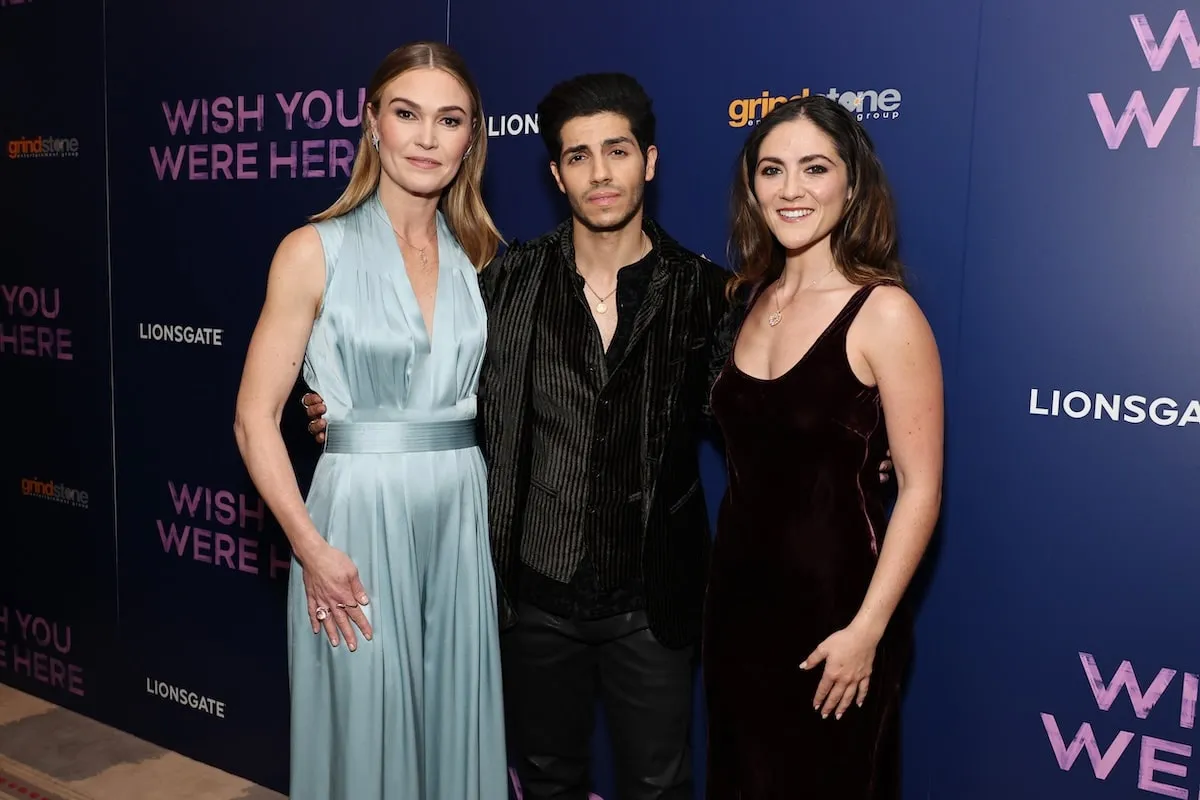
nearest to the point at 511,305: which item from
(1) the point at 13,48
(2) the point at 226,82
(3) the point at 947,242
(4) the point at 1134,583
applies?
(3) the point at 947,242

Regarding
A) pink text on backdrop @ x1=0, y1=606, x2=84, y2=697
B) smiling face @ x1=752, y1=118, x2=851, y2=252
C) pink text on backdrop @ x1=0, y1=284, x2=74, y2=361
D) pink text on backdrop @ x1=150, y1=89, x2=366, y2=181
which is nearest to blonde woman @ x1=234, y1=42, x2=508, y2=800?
smiling face @ x1=752, y1=118, x2=851, y2=252

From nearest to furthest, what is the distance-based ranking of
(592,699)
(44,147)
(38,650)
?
(592,699)
(44,147)
(38,650)

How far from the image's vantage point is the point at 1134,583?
6.85ft

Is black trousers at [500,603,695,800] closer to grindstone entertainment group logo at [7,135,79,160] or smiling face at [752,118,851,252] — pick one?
smiling face at [752,118,851,252]

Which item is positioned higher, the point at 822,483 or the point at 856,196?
the point at 856,196

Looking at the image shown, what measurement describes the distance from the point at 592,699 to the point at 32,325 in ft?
9.05

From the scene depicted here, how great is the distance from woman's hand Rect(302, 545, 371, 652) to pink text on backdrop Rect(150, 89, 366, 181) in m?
1.44

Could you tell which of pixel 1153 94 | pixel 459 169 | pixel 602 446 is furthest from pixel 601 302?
pixel 1153 94

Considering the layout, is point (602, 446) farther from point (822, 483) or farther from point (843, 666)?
point (843, 666)

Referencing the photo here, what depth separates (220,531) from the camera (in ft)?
11.3

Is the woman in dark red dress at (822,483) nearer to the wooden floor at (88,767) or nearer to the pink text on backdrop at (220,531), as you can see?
the pink text on backdrop at (220,531)

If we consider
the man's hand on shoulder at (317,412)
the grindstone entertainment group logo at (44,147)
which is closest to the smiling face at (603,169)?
the man's hand on shoulder at (317,412)

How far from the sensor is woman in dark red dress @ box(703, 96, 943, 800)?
1.79m

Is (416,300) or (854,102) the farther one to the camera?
(854,102)
